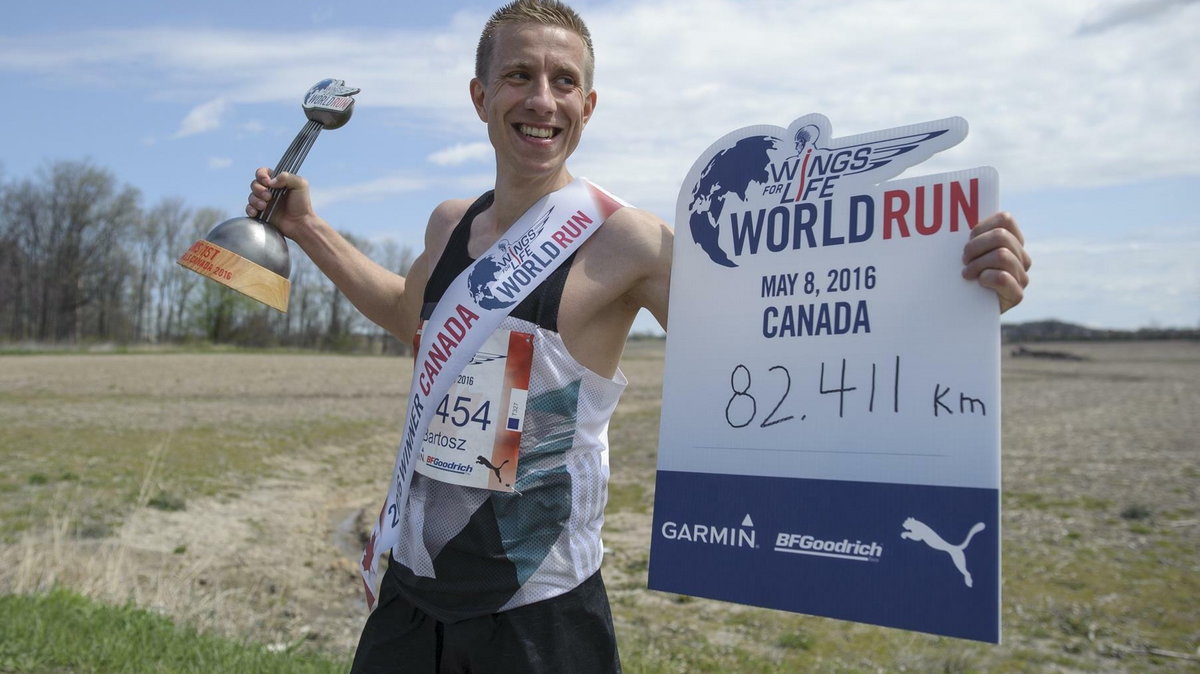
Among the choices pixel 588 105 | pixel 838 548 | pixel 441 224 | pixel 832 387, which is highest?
pixel 588 105

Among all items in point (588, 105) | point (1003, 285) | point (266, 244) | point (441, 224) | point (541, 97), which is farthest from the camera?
point (441, 224)

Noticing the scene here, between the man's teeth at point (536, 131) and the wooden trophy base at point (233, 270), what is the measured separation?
87cm

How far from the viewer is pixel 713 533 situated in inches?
98.9

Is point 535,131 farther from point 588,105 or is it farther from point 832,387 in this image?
point 832,387

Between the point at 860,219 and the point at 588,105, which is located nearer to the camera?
the point at 860,219

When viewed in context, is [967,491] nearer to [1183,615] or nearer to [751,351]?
[751,351]

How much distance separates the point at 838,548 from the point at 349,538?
33.8 feet

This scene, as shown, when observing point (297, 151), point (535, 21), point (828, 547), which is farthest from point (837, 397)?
point (297, 151)

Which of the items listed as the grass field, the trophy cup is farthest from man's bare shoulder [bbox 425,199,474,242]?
the grass field

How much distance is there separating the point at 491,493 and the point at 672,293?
72 cm

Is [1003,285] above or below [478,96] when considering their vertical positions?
below

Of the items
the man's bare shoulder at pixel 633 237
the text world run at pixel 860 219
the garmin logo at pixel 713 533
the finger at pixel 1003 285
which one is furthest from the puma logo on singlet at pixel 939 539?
the man's bare shoulder at pixel 633 237

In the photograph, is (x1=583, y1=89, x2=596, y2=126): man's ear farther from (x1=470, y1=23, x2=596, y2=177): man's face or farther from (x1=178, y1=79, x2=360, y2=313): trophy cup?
(x1=178, y1=79, x2=360, y2=313): trophy cup

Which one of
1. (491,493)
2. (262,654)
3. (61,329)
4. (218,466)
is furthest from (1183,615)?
(61,329)
